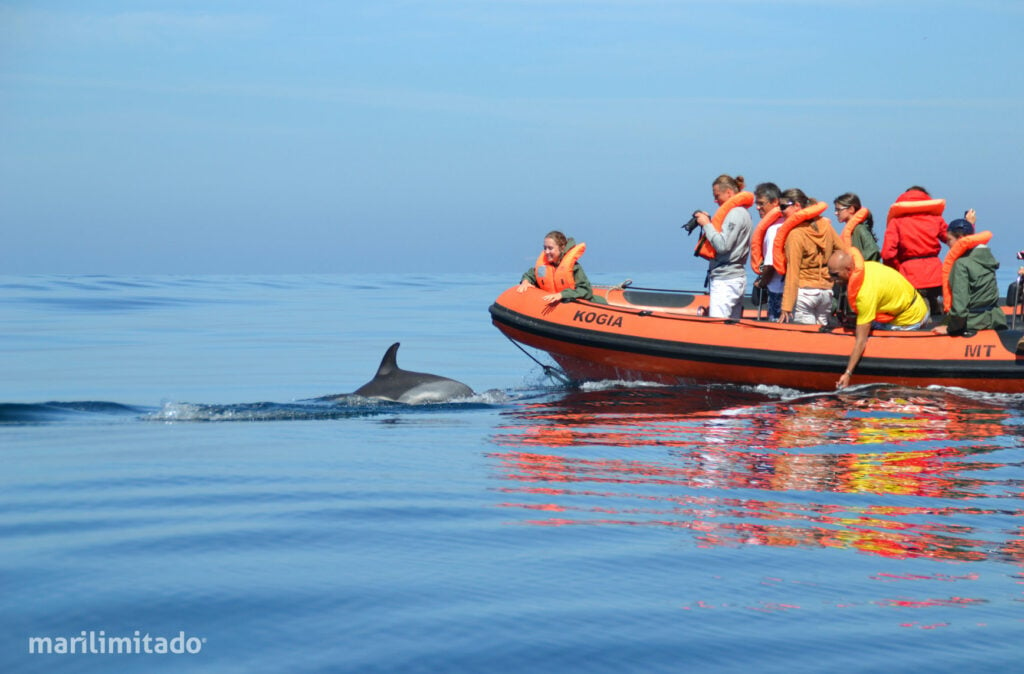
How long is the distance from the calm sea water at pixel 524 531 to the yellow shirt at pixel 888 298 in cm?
74

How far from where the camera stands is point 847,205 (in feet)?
38.5

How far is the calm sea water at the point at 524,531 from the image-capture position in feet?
14.4

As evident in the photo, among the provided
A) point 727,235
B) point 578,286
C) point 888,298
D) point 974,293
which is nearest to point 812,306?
point 888,298

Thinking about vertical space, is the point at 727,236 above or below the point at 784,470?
above

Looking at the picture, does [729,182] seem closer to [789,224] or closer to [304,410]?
[789,224]

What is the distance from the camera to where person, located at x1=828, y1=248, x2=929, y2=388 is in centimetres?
1052

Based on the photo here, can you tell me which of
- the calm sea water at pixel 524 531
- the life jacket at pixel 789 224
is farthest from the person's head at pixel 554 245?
the life jacket at pixel 789 224

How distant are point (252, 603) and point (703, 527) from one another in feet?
7.99

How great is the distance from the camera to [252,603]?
4777 millimetres

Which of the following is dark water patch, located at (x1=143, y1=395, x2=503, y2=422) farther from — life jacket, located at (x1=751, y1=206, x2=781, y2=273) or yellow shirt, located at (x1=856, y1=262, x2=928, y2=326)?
yellow shirt, located at (x1=856, y1=262, x2=928, y2=326)

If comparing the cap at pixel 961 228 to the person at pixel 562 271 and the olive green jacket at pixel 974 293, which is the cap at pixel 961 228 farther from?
the person at pixel 562 271

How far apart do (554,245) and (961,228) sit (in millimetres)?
4019

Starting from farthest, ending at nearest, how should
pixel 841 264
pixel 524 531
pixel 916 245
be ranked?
1. pixel 916 245
2. pixel 841 264
3. pixel 524 531

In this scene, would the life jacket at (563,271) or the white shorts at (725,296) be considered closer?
the white shorts at (725,296)
